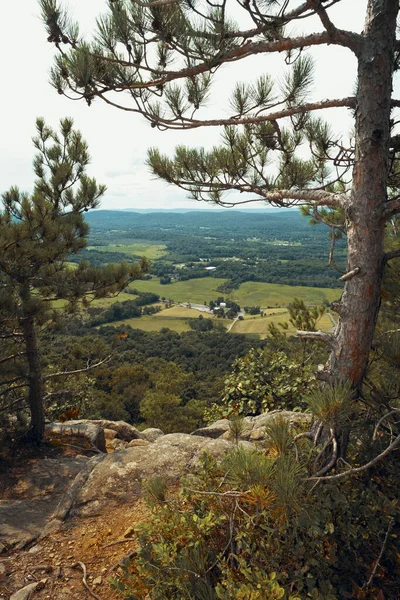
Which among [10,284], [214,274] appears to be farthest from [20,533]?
[214,274]

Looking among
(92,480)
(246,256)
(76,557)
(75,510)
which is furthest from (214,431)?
(246,256)

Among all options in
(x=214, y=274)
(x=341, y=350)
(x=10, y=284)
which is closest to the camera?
(x=341, y=350)

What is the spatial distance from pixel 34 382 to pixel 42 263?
6.37 ft

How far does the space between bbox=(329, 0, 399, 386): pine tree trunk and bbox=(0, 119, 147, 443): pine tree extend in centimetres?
352

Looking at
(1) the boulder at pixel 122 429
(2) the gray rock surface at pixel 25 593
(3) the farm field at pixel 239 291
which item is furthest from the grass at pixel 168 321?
(2) the gray rock surface at pixel 25 593

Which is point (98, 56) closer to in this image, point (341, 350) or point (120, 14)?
point (120, 14)

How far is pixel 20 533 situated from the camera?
10.3 ft

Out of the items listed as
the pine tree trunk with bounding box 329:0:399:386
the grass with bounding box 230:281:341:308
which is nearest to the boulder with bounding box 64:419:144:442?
the pine tree trunk with bounding box 329:0:399:386

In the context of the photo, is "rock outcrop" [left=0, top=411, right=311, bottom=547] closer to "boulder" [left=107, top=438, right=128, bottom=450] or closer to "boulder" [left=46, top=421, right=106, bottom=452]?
"boulder" [left=46, top=421, right=106, bottom=452]

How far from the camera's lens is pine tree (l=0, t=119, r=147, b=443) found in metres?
4.42

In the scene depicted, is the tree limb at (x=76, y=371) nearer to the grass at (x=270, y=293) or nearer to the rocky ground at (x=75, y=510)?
the rocky ground at (x=75, y=510)

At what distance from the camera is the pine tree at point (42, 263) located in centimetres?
442

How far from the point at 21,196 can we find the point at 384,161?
4.82 meters

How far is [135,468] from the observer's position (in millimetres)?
4027
